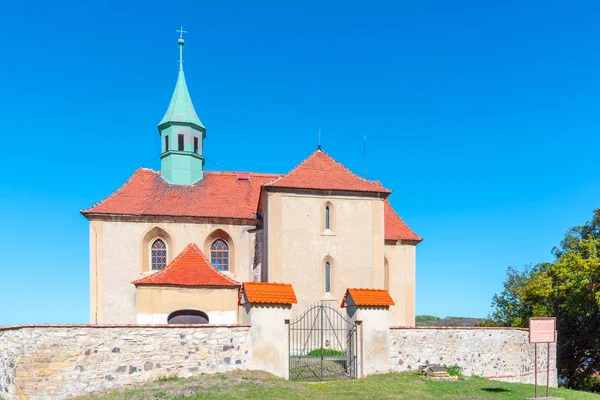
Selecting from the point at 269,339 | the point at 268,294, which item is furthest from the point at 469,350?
the point at 268,294

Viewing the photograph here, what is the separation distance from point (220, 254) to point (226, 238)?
0.95m

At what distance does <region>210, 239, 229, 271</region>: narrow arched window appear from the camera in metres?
27.1

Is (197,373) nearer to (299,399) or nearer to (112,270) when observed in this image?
(299,399)

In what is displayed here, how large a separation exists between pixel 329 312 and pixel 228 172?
12461 millimetres

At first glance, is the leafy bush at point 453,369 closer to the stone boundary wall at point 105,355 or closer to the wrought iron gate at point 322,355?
the wrought iron gate at point 322,355

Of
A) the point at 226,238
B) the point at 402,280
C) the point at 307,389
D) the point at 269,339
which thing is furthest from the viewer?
the point at 402,280

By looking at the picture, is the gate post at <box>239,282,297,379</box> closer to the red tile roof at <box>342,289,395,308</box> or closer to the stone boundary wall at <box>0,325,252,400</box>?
the stone boundary wall at <box>0,325,252,400</box>

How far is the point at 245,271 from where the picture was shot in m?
26.9

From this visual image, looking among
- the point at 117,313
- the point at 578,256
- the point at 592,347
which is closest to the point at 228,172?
the point at 117,313

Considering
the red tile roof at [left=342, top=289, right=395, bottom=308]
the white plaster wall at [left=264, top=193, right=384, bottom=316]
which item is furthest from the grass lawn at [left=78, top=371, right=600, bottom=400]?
the white plaster wall at [left=264, top=193, right=384, bottom=316]

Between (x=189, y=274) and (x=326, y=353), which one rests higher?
(x=189, y=274)

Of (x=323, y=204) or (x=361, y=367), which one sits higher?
(x=323, y=204)

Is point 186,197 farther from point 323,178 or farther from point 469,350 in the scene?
point 469,350

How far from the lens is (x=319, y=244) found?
22.8 meters
